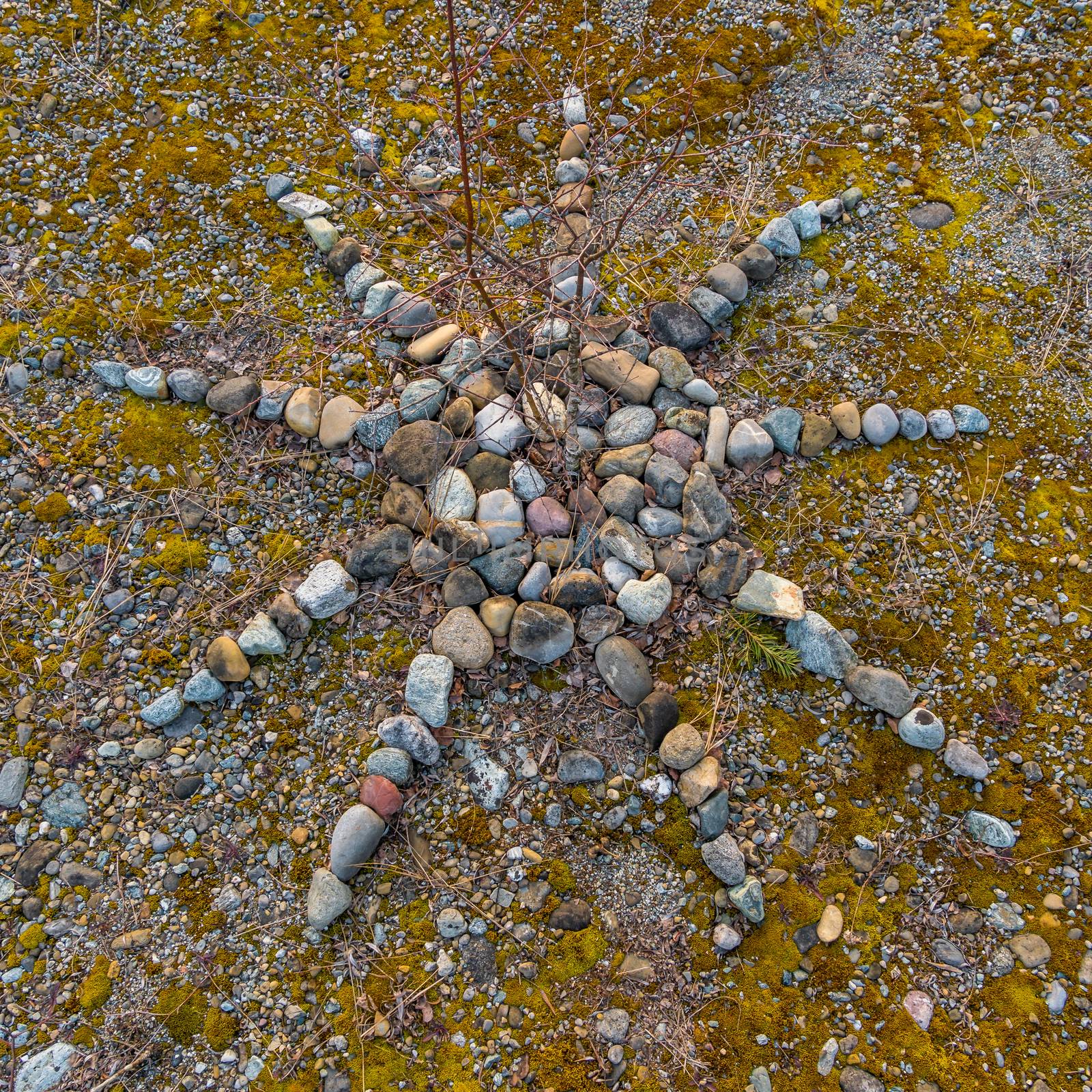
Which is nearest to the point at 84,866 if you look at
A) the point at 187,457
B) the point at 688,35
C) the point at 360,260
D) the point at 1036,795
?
the point at 187,457

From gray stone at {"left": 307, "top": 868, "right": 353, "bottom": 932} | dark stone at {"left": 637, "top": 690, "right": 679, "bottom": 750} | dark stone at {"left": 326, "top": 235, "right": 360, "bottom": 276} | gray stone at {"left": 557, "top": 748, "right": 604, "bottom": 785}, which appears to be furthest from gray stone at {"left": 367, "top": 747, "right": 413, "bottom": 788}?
dark stone at {"left": 326, "top": 235, "right": 360, "bottom": 276}

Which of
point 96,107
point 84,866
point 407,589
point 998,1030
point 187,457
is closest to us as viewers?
point 998,1030

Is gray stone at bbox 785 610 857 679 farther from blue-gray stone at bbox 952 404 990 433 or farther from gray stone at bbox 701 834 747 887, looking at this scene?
blue-gray stone at bbox 952 404 990 433

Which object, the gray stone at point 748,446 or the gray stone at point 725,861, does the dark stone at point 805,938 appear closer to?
the gray stone at point 725,861

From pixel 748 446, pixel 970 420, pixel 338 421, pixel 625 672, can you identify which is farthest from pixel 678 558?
pixel 338 421

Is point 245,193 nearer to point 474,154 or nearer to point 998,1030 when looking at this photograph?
point 474,154
